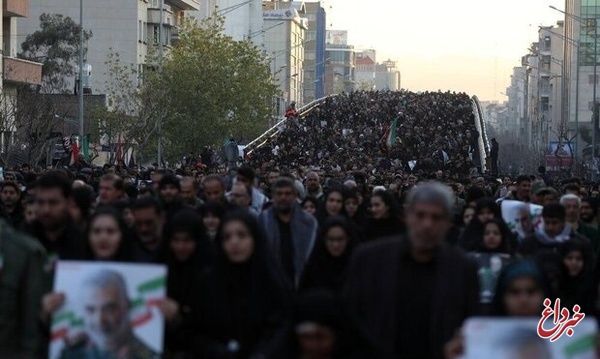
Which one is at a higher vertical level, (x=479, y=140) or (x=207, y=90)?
(x=207, y=90)

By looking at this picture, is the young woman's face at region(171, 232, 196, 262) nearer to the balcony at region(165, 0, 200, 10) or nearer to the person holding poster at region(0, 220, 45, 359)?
the person holding poster at region(0, 220, 45, 359)

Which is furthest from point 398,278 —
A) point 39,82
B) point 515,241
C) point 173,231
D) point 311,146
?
point 311,146

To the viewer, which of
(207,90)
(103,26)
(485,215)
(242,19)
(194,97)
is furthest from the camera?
(242,19)

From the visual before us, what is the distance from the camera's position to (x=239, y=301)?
9.31 meters

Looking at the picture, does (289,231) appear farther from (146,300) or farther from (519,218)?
(146,300)

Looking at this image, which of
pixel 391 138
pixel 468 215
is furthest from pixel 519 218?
pixel 391 138

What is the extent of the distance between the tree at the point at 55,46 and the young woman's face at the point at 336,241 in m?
60.6

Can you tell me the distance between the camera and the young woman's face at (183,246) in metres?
10.0

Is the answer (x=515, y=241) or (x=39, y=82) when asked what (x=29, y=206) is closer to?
(x=515, y=241)

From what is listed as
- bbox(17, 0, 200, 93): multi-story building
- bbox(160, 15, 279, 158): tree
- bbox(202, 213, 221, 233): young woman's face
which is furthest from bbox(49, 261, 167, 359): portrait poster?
bbox(17, 0, 200, 93): multi-story building

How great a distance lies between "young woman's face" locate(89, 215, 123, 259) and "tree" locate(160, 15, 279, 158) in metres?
51.1

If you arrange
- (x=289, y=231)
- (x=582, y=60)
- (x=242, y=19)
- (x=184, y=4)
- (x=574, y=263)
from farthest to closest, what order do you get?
(x=242, y=19) < (x=582, y=60) < (x=184, y=4) < (x=289, y=231) < (x=574, y=263)

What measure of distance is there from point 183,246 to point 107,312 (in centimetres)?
142

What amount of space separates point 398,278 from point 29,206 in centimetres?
688
